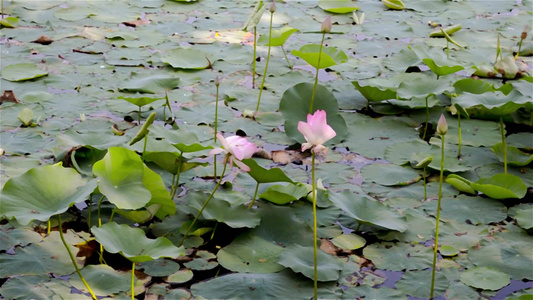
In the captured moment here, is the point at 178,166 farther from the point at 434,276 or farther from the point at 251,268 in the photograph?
the point at 434,276

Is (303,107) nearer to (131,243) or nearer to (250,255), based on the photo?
(250,255)

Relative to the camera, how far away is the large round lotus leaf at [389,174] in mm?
2166

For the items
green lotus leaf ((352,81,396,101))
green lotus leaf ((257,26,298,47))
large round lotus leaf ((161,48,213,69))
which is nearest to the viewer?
green lotus leaf ((352,81,396,101))

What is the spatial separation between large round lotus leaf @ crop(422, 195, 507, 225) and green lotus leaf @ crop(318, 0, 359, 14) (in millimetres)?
1967

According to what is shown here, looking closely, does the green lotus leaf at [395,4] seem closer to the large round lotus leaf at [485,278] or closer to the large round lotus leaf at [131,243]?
the large round lotus leaf at [485,278]

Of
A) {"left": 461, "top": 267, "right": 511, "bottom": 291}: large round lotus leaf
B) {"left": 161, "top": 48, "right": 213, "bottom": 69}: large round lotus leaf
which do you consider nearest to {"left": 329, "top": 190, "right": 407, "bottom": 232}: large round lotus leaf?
{"left": 461, "top": 267, "right": 511, "bottom": 291}: large round lotus leaf

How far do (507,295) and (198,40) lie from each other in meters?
2.12

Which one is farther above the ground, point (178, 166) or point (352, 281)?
point (178, 166)

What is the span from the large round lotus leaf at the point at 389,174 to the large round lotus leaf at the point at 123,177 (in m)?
0.81

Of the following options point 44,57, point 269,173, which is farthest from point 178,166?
point 44,57

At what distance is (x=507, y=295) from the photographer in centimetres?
164

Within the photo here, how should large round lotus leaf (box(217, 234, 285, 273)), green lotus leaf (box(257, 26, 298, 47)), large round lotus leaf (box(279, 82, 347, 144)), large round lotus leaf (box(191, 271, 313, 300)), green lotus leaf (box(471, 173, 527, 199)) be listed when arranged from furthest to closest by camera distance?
green lotus leaf (box(257, 26, 298, 47)) < large round lotus leaf (box(279, 82, 347, 144)) < green lotus leaf (box(471, 173, 527, 199)) < large round lotus leaf (box(217, 234, 285, 273)) < large round lotus leaf (box(191, 271, 313, 300))

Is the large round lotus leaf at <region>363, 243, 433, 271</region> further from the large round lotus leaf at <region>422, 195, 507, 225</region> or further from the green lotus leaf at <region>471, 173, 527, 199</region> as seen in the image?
the green lotus leaf at <region>471, 173, 527, 199</region>

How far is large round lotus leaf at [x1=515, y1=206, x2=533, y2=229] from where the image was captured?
1.91 metres
